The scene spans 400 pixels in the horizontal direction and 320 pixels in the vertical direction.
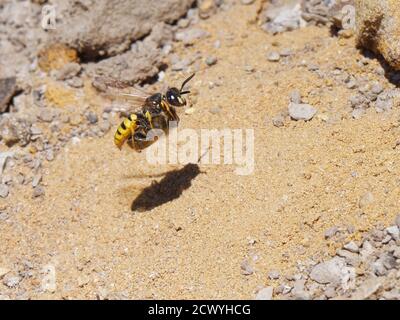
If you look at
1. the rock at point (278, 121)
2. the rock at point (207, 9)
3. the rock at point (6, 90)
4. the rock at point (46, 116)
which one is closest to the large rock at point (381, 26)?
the rock at point (278, 121)

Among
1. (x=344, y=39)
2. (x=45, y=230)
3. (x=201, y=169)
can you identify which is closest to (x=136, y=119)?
(x=201, y=169)

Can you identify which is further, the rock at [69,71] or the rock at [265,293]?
the rock at [69,71]

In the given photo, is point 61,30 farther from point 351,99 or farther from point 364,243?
point 364,243

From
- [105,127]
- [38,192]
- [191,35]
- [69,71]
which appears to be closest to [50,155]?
[38,192]

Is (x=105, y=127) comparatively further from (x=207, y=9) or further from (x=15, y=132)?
(x=207, y=9)

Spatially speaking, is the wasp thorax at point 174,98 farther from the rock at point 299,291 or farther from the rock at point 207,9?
the rock at point 207,9

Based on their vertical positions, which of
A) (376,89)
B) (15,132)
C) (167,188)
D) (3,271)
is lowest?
(3,271)
